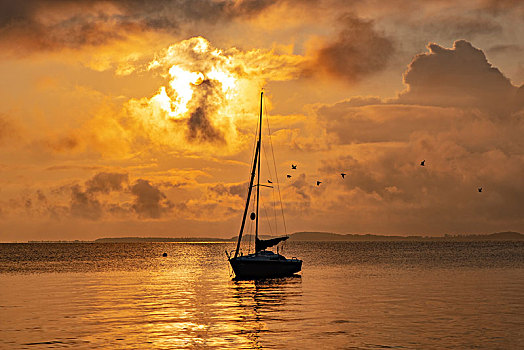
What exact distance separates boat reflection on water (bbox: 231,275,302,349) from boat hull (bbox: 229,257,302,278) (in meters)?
1.10

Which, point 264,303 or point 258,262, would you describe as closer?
point 264,303

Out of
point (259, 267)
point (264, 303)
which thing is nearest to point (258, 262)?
point (259, 267)

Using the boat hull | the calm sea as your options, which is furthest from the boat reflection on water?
the boat hull

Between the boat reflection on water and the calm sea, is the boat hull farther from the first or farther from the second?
the calm sea

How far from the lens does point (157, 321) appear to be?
43.7 metres

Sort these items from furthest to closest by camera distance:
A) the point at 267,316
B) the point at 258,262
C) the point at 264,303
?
the point at 258,262 → the point at 264,303 → the point at 267,316

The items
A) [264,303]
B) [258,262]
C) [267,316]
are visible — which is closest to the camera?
[267,316]

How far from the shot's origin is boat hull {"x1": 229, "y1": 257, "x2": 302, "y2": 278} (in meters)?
79.0

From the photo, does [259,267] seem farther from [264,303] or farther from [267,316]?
[267,316]

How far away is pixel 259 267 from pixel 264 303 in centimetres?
2448

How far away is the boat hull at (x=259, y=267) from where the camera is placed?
79.0 meters

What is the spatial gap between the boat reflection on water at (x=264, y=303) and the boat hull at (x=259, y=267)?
3.60 feet

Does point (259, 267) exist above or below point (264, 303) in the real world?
above

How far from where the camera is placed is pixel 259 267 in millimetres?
80062
